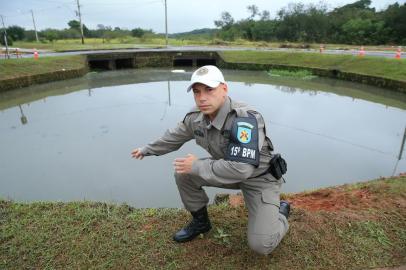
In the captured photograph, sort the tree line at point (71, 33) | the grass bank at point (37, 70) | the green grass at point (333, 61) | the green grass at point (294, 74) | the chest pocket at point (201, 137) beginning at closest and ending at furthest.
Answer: the chest pocket at point (201, 137) → the grass bank at point (37, 70) → the green grass at point (333, 61) → the green grass at point (294, 74) → the tree line at point (71, 33)

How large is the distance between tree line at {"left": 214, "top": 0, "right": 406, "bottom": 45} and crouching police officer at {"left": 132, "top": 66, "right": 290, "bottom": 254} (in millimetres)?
25494

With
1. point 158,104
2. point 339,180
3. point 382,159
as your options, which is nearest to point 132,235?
point 339,180

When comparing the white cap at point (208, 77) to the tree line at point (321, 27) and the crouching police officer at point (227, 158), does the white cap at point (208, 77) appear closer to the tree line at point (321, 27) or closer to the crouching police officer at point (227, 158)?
the crouching police officer at point (227, 158)

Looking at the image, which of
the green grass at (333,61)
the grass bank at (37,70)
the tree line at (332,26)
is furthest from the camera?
the tree line at (332,26)

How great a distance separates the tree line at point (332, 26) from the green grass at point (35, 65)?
851 inches

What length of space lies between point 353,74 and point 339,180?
26.2 ft

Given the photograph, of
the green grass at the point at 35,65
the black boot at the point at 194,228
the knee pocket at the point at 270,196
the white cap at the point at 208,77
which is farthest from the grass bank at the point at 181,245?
the green grass at the point at 35,65

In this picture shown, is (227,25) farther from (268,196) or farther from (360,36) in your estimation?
(268,196)

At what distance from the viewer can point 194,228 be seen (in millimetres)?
1947

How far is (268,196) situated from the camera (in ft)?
5.63

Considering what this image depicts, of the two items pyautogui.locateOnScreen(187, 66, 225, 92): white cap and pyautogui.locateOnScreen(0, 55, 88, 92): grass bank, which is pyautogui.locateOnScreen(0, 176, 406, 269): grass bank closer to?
pyautogui.locateOnScreen(187, 66, 225, 92): white cap

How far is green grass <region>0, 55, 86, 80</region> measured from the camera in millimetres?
9163

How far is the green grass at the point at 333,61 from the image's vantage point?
9531 millimetres

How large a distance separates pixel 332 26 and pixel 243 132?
3016 centimetres
